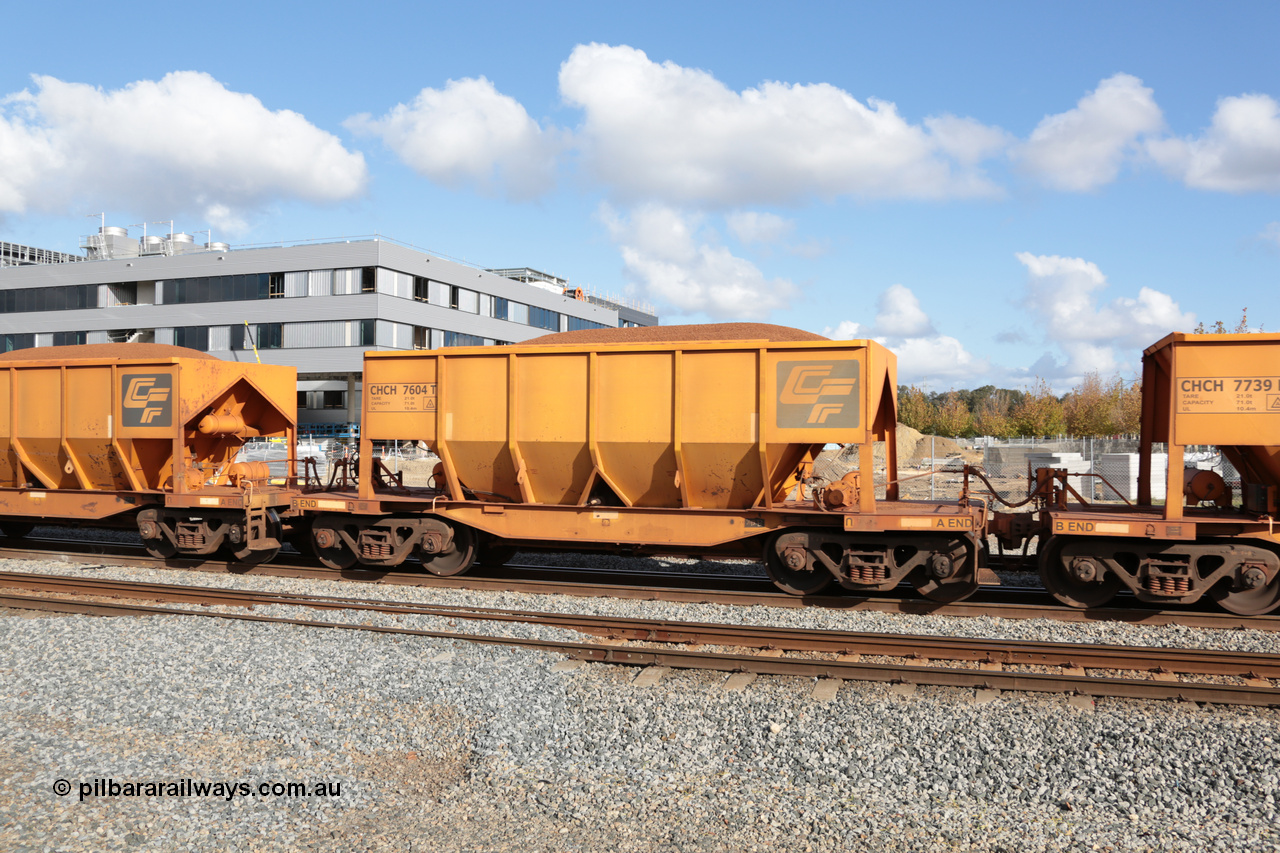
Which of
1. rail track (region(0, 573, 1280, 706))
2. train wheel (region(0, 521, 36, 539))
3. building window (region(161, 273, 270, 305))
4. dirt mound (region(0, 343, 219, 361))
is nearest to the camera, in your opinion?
rail track (region(0, 573, 1280, 706))

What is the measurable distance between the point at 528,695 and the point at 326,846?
98.7 inches

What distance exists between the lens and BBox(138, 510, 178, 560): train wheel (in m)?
13.0

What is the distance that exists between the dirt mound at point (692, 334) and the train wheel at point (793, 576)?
104 inches

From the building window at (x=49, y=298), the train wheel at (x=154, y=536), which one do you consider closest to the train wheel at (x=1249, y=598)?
the train wheel at (x=154, y=536)

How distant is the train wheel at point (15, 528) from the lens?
51.3 feet

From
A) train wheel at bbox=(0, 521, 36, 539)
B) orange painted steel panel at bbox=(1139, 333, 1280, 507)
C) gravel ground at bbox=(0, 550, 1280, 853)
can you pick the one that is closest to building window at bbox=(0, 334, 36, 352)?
train wheel at bbox=(0, 521, 36, 539)

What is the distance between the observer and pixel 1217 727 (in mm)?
6285

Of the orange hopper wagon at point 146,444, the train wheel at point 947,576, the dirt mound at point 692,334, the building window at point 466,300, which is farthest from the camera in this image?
the building window at point 466,300

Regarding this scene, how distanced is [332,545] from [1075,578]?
1010 centimetres

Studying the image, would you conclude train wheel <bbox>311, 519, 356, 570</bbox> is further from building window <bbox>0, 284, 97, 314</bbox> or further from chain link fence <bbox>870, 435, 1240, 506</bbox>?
building window <bbox>0, 284, 97, 314</bbox>

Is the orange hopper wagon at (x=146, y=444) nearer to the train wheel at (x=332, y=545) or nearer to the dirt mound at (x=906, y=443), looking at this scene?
the train wheel at (x=332, y=545)

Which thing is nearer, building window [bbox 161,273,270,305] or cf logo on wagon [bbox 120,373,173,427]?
cf logo on wagon [bbox 120,373,173,427]

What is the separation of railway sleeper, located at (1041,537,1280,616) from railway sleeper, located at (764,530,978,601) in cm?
111

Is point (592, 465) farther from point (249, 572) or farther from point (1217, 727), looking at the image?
point (1217, 727)
